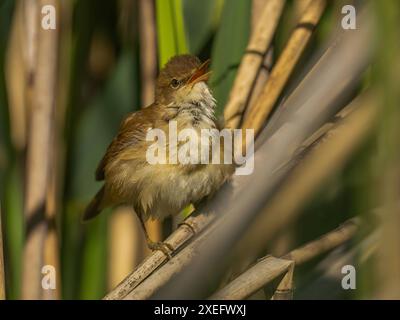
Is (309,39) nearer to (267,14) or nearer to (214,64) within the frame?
(267,14)

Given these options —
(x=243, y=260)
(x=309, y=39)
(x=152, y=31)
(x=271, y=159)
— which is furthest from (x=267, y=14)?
(x=243, y=260)

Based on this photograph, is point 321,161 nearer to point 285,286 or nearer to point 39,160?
point 285,286

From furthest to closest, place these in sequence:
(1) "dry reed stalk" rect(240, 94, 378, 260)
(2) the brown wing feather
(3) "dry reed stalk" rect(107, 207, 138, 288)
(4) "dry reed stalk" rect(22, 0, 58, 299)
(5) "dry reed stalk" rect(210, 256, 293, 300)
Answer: (3) "dry reed stalk" rect(107, 207, 138, 288) → (2) the brown wing feather → (4) "dry reed stalk" rect(22, 0, 58, 299) → (1) "dry reed stalk" rect(240, 94, 378, 260) → (5) "dry reed stalk" rect(210, 256, 293, 300)

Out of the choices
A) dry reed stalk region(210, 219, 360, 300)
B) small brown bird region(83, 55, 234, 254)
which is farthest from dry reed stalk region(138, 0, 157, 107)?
dry reed stalk region(210, 219, 360, 300)

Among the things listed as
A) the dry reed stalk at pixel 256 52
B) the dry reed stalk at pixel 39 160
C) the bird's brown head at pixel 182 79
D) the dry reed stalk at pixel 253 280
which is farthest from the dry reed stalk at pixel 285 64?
the dry reed stalk at pixel 39 160

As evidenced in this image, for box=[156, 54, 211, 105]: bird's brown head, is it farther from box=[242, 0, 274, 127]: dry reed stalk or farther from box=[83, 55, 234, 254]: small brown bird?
box=[242, 0, 274, 127]: dry reed stalk

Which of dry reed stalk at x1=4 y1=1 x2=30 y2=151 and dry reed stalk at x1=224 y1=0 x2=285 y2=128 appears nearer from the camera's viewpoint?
dry reed stalk at x1=224 y1=0 x2=285 y2=128
